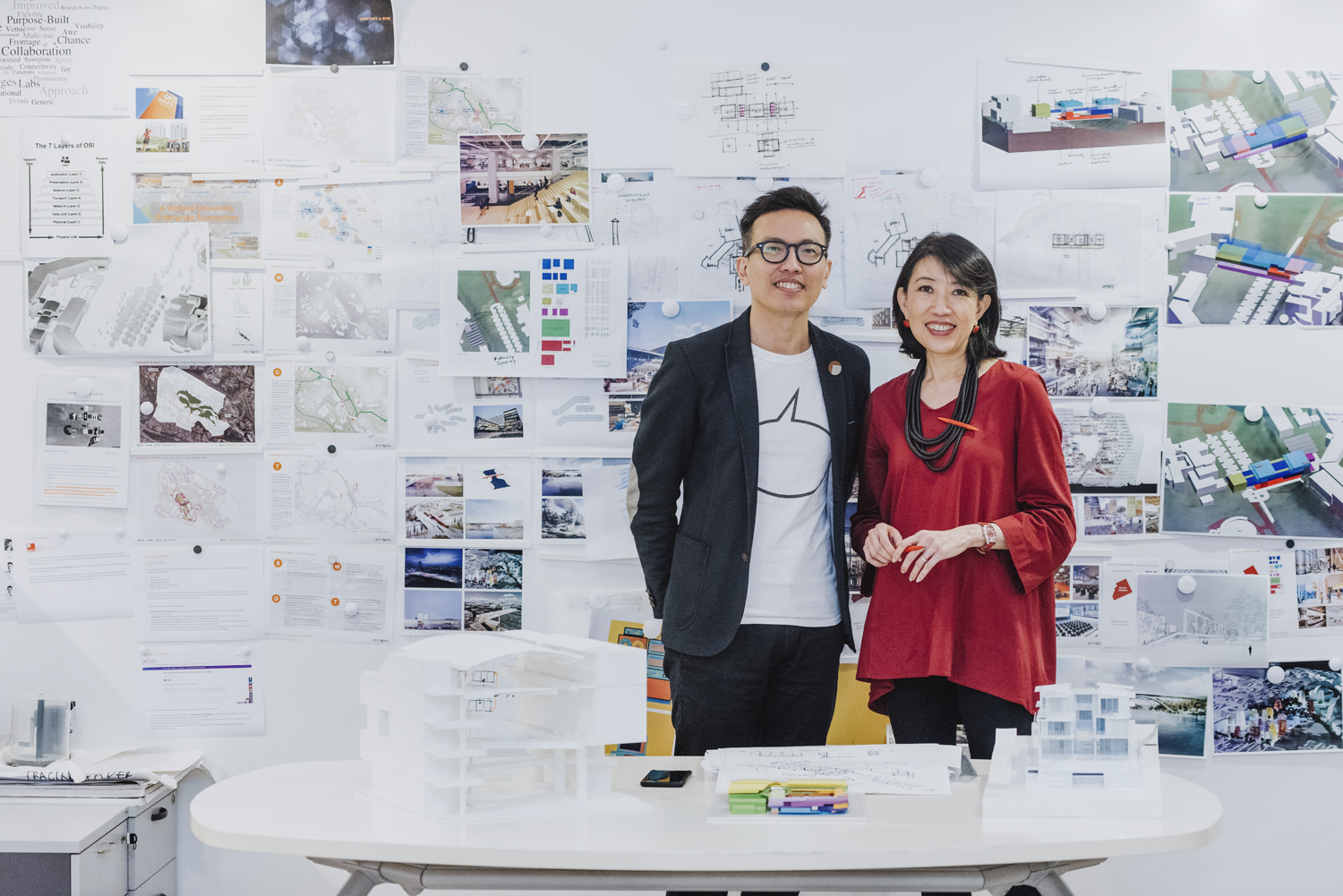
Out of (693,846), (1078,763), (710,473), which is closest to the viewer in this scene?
(693,846)

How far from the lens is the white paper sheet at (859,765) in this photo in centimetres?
165

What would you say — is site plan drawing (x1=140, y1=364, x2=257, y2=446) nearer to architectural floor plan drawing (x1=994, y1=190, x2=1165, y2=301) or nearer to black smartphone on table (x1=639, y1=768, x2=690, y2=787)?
black smartphone on table (x1=639, y1=768, x2=690, y2=787)

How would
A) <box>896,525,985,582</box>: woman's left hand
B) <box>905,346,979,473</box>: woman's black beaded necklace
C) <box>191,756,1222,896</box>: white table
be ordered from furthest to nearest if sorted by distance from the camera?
<box>905,346,979,473</box>: woman's black beaded necklace
<box>896,525,985,582</box>: woman's left hand
<box>191,756,1222,896</box>: white table

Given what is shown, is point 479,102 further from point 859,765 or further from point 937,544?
point 859,765

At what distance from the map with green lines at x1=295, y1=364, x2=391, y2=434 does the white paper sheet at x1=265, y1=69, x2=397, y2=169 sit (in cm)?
51

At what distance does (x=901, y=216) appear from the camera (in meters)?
2.57

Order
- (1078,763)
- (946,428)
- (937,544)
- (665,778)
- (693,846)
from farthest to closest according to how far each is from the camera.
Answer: (946,428) < (937,544) < (665,778) < (1078,763) < (693,846)

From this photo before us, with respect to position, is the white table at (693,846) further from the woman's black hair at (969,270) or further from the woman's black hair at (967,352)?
the woman's black hair at (969,270)

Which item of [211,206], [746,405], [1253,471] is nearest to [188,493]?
[211,206]

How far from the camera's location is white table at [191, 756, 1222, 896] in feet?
4.59

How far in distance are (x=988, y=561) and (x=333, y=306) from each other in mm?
1653

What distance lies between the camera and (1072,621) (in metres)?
2.58

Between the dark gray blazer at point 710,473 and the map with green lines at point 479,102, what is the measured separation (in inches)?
30.7

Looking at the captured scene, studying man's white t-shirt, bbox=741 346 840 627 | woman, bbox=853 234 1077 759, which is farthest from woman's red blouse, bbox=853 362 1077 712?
man's white t-shirt, bbox=741 346 840 627
